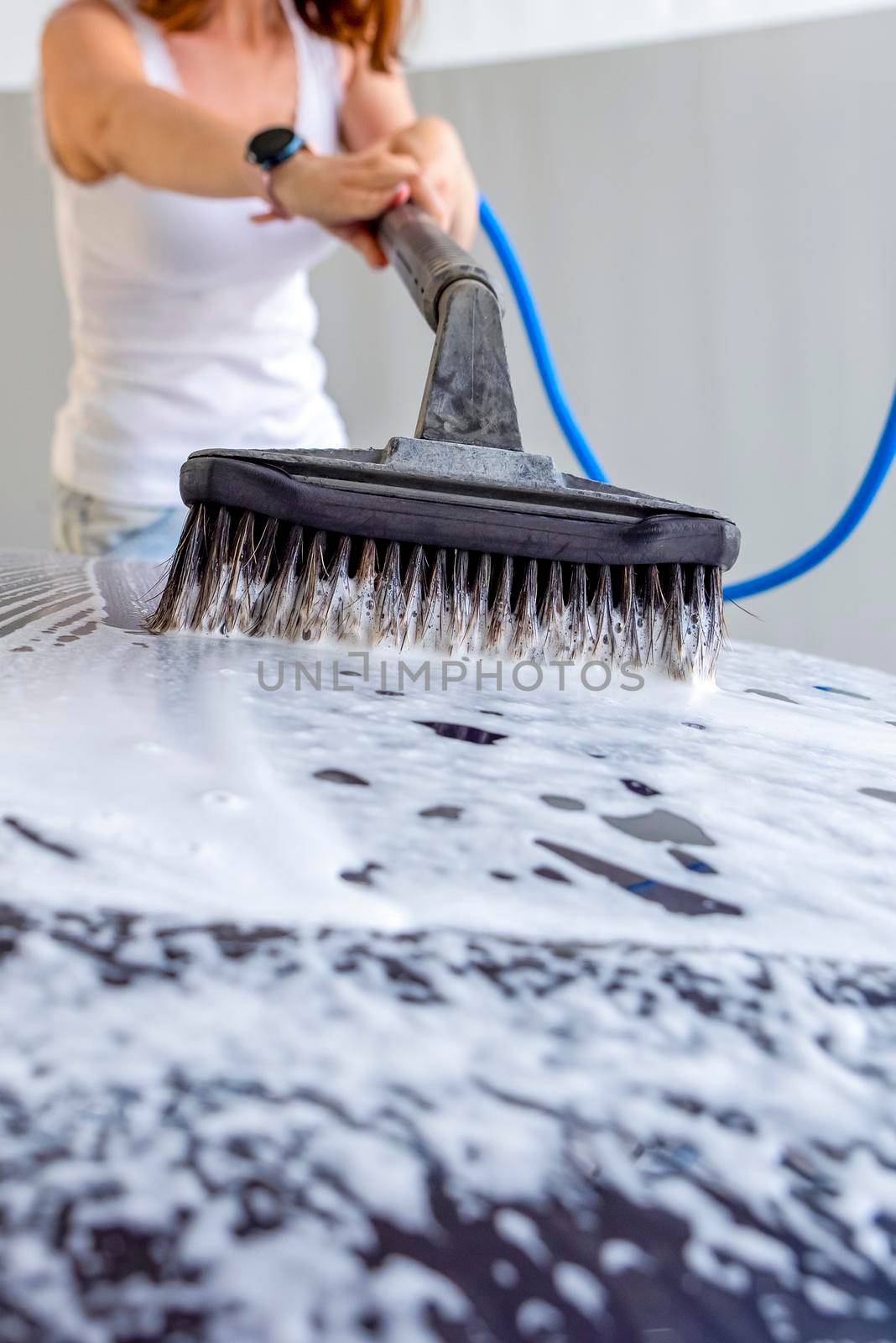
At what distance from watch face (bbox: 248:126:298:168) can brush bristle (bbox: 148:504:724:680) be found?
452 mm

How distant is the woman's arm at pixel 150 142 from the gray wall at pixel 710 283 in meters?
1.91

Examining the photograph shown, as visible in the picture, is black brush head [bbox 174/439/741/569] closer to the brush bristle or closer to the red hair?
the brush bristle

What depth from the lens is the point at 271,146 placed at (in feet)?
2.86

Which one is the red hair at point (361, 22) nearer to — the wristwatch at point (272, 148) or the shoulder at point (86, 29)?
the shoulder at point (86, 29)

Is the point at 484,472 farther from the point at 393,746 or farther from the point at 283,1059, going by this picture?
the point at 283,1059

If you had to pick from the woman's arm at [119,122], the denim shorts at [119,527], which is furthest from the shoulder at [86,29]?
the denim shorts at [119,527]

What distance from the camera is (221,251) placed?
116 centimetres

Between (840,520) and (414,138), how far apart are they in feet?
2.49

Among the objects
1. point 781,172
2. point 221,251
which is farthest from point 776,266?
point 221,251

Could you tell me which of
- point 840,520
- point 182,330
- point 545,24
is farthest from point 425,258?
point 545,24

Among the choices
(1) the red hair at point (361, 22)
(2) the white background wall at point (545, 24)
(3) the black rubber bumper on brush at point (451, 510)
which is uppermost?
(2) the white background wall at point (545, 24)

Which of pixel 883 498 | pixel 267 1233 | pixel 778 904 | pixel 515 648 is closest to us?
pixel 267 1233

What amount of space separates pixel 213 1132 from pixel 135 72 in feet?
3.60

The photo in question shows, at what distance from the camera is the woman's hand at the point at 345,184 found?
0.85 meters
